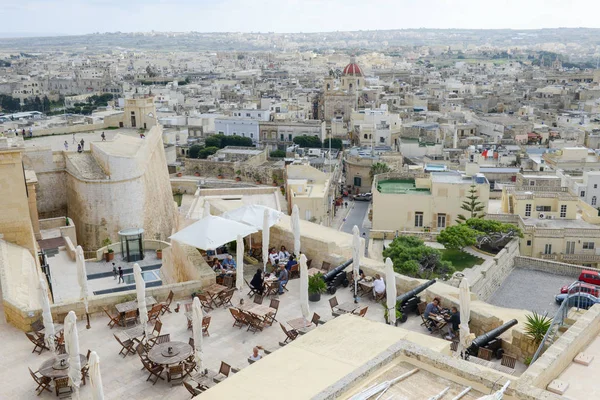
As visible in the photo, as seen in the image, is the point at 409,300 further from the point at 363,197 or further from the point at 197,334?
the point at 363,197

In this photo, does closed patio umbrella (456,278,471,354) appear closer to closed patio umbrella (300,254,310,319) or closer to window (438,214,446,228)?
closed patio umbrella (300,254,310,319)

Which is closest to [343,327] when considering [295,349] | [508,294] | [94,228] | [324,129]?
[295,349]

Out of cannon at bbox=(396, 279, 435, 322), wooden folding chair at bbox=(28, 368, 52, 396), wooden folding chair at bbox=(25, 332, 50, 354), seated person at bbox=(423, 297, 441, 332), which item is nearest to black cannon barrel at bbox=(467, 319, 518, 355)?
seated person at bbox=(423, 297, 441, 332)

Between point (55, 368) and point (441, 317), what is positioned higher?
point (55, 368)

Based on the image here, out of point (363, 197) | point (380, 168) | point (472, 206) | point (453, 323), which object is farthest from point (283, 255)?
point (363, 197)

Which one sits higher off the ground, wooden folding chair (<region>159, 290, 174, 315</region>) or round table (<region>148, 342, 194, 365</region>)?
round table (<region>148, 342, 194, 365</region>)

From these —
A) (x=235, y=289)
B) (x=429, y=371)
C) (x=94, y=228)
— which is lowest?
(x=94, y=228)

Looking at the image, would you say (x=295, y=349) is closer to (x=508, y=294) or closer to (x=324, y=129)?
(x=508, y=294)
